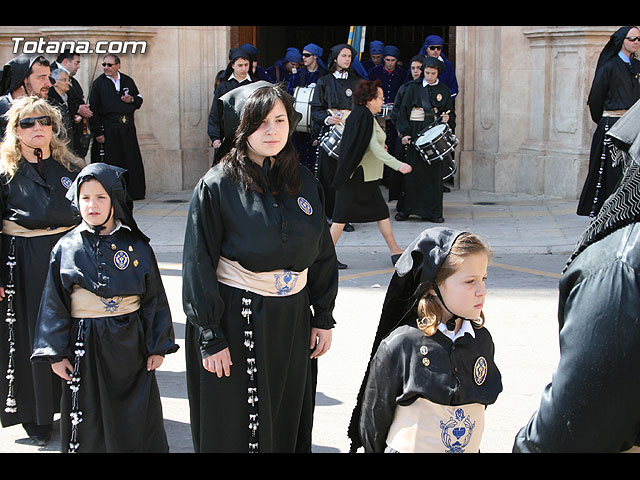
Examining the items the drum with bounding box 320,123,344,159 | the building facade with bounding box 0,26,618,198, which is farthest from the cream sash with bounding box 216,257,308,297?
the building facade with bounding box 0,26,618,198

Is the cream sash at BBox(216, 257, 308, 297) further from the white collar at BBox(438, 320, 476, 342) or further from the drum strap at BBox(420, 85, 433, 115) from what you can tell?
the drum strap at BBox(420, 85, 433, 115)

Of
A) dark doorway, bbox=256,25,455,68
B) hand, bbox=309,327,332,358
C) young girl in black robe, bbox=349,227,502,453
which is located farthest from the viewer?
dark doorway, bbox=256,25,455,68

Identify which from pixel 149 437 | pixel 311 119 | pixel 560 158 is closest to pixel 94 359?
pixel 149 437

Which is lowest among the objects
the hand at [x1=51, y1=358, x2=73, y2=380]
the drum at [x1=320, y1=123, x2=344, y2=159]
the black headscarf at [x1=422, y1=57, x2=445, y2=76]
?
the hand at [x1=51, y1=358, x2=73, y2=380]

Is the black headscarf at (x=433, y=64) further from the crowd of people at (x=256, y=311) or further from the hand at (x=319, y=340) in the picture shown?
the hand at (x=319, y=340)

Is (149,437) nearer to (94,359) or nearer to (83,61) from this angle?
(94,359)

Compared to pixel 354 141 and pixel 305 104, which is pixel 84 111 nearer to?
pixel 305 104

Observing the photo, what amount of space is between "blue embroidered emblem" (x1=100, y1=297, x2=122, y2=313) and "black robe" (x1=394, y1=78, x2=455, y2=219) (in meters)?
7.58

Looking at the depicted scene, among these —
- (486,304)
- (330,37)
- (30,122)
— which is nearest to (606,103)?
(486,304)

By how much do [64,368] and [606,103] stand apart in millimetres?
7908

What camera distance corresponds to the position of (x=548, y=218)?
11578 mm

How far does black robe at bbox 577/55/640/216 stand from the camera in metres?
10.5

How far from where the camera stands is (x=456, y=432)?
3.23m

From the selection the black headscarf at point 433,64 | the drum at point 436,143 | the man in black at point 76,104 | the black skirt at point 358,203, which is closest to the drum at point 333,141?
the black skirt at point 358,203
